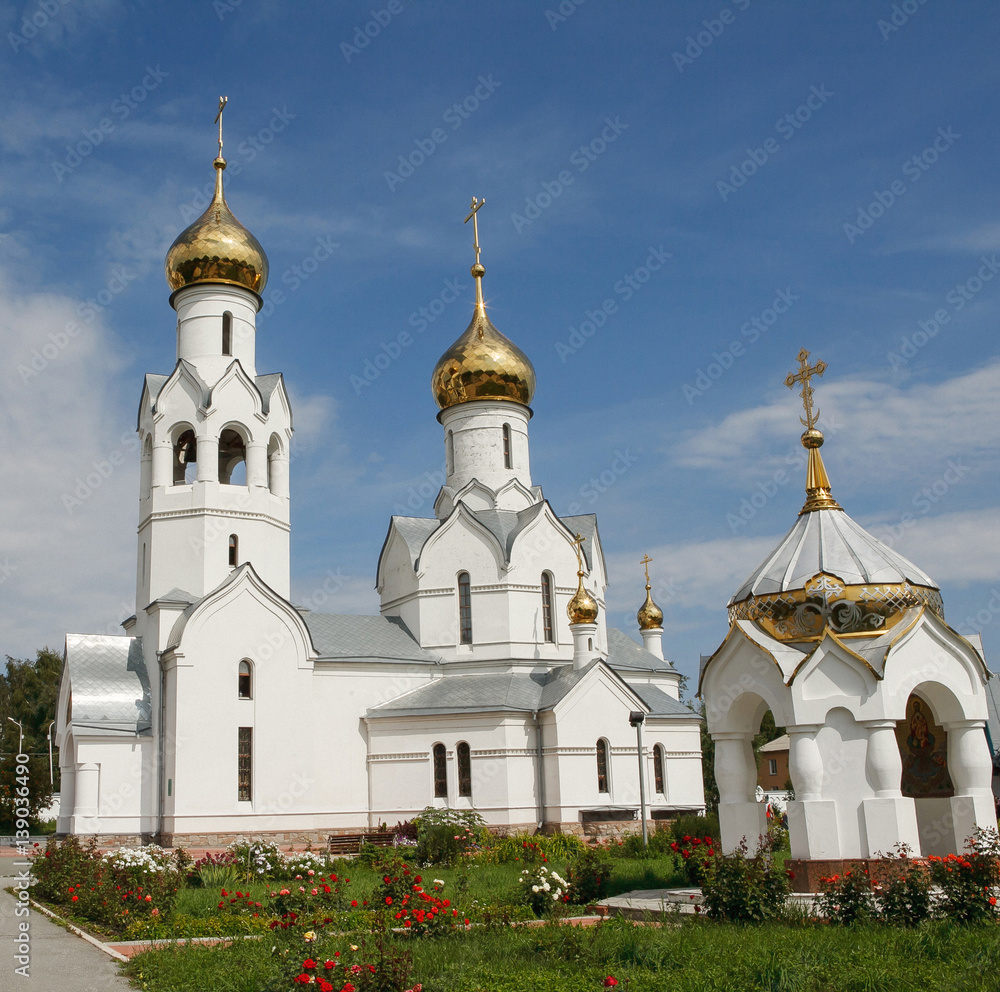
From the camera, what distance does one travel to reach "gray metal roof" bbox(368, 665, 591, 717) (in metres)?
20.7

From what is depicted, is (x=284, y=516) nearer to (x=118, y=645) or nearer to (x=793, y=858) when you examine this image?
(x=118, y=645)

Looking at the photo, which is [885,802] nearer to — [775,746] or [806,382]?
[806,382]

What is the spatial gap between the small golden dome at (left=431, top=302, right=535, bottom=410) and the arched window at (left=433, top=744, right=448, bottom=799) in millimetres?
9192

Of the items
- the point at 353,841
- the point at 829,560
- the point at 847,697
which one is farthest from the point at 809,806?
the point at 353,841

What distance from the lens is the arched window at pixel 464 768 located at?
20.5 metres

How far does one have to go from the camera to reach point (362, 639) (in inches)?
878

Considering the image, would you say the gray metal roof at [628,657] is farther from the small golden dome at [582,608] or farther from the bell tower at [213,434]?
the bell tower at [213,434]

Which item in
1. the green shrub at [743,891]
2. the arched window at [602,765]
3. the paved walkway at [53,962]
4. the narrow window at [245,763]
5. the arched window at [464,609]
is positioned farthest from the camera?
the arched window at [464,609]

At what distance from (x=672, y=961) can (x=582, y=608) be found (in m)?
14.7

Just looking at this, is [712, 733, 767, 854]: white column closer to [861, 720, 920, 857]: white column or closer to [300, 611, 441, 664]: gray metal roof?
[861, 720, 920, 857]: white column

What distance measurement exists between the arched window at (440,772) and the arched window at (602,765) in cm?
317

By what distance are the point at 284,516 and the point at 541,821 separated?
8.36m

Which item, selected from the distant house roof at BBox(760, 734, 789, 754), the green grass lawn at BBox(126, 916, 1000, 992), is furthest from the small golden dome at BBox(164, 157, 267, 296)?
the distant house roof at BBox(760, 734, 789, 754)

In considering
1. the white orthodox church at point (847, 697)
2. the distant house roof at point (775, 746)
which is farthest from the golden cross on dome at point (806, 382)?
the distant house roof at point (775, 746)
